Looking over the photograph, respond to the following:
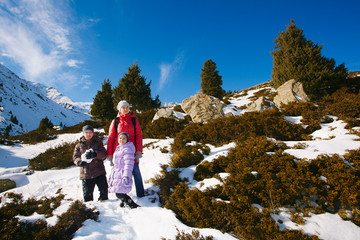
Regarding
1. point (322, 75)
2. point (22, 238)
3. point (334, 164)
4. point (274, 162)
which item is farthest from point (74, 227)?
point (322, 75)

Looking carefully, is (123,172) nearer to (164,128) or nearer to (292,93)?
(164,128)

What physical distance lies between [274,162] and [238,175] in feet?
3.03

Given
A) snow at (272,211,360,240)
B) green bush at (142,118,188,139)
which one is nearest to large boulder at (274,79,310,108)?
green bush at (142,118,188,139)

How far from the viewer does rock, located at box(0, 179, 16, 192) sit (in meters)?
5.20

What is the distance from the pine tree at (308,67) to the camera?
10.2 metres

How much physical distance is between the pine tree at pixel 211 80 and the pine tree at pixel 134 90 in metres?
8.50

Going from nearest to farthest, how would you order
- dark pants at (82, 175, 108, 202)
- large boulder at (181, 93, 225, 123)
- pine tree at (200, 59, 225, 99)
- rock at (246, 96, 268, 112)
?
dark pants at (82, 175, 108, 202) → large boulder at (181, 93, 225, 123) → rock at (246, 96, 268, 112) → pine tree at (200, 59, 225, 99)

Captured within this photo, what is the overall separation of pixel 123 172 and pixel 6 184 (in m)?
5.49

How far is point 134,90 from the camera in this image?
17750mm

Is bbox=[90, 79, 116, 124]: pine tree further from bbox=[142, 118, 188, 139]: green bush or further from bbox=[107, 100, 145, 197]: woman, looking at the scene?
bbox=[107, 100, 145, 197]: woman

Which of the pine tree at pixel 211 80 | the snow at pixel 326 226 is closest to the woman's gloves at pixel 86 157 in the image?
the snow at pixel 326 226

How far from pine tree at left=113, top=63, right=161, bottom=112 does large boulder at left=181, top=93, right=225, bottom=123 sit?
28.9 ft

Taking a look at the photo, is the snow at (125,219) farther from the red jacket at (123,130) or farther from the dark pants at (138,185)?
the red jacket at (123,130)

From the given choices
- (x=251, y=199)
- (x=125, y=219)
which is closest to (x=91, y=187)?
(x=125, y=219)
